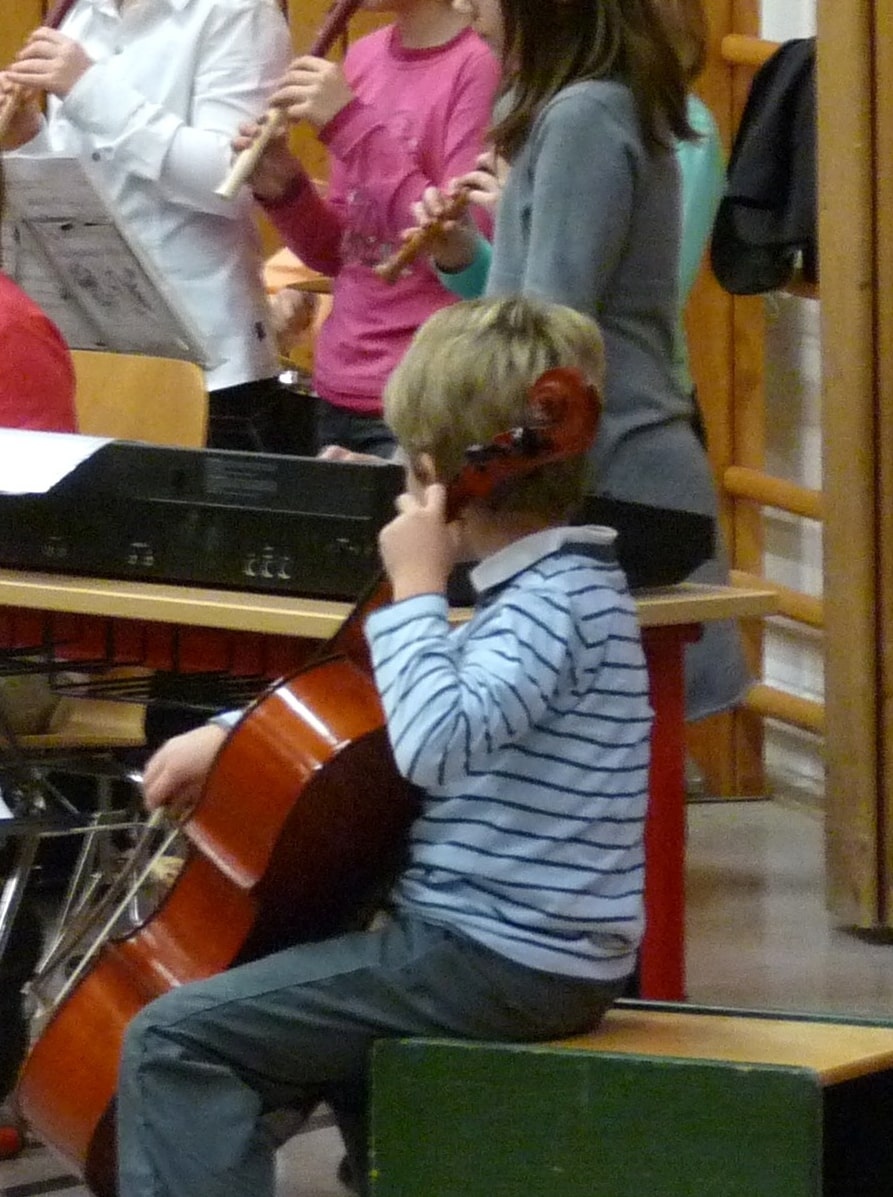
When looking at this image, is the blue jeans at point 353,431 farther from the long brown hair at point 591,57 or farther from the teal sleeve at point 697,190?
the long brown hair at point 591,57

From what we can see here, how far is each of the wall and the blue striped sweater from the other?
226 cm

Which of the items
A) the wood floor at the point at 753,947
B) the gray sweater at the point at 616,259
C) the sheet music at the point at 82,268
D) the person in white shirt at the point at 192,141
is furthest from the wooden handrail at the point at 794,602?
the gray sweater at the point at 616,259

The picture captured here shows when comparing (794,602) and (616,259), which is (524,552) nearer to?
(616,259)

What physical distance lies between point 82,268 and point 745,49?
1565mm

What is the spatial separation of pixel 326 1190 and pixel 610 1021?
557 millimetres

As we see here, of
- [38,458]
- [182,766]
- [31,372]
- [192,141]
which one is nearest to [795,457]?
[192,141]

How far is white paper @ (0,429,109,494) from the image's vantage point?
184 cm

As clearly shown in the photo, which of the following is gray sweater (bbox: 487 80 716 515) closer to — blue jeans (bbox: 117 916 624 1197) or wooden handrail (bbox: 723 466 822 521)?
blue jeans (bbox: 117 916 624 1197)

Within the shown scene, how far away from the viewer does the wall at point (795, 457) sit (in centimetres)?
378

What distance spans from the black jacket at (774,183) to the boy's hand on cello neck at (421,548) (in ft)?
6.13

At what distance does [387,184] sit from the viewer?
8.27 ft

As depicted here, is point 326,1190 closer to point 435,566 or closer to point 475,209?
point 435,566

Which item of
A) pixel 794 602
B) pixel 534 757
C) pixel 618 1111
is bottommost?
pixel 794 602

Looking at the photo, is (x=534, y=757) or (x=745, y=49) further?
(x=745, y=49)
